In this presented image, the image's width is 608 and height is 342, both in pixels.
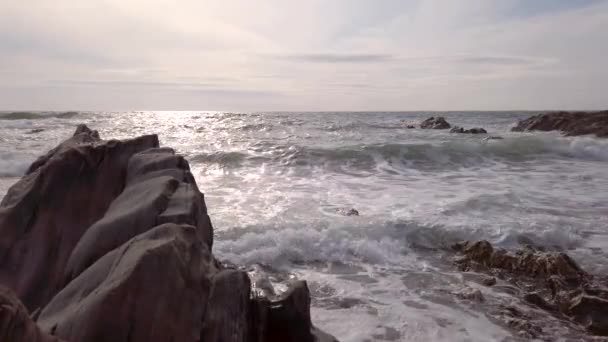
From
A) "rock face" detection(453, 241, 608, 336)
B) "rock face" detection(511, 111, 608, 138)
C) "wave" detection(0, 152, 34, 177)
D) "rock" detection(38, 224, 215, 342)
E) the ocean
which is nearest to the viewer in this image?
"rock" detection(38, 224, 215, 342)

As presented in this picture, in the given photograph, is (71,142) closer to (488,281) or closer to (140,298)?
(140,298)

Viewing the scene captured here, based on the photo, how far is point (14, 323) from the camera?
6.61 ft

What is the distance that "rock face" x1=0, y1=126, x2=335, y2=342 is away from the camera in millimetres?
2490

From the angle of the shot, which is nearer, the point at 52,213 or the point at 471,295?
the point at 52,213

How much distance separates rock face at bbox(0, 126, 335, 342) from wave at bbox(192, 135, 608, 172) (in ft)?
37.5

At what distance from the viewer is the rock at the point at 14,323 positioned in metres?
1.97

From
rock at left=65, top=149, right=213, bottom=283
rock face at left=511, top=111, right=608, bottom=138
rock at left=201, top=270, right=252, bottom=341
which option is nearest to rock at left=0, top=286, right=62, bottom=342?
rock at left=201, top=270, right=252, bottom=341

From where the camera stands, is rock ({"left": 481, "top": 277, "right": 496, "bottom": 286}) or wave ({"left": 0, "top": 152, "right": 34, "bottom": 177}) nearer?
rock ({"left": 481, "top": 277, "right": 496, "bottom": 286})

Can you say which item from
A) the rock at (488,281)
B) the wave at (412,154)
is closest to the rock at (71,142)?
the rock at (488,281)

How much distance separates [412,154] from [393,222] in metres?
10.5

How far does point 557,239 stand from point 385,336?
474 centimetres

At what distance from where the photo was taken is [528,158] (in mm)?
19500

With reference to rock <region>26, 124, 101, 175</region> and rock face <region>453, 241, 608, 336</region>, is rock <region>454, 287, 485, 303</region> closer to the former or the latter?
rock face <region>453, 241, 608, 336</region>

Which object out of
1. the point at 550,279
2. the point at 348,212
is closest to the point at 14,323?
the point at 550,279
